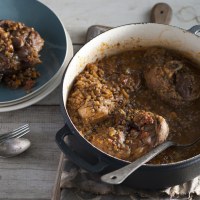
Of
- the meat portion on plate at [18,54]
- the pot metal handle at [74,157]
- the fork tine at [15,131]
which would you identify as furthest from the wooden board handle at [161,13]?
the pot metal handle at [74,157]

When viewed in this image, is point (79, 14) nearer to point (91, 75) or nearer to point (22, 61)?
point (22, 61)

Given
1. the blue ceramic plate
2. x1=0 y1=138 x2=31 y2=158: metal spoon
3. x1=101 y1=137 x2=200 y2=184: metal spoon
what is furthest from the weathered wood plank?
x1=101 y1=137 x2=200 y2=184: metal spoon

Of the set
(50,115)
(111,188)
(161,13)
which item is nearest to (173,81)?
(111,188)

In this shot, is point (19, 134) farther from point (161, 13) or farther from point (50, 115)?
point (161, 13)

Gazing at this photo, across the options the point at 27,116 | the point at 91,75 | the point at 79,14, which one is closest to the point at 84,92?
the point at 91,75

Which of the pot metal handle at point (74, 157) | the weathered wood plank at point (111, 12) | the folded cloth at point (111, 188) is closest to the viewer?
the pot metal handle at point (74, 157)

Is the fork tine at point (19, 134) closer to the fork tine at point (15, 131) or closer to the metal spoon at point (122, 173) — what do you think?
the fork tine at point (15, 131)
